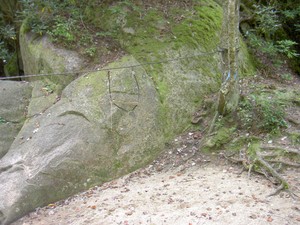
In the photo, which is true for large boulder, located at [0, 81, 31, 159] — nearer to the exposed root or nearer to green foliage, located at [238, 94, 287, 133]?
green foliage, located at [238, 94, 287, 133]

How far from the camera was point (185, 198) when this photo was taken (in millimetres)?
5055

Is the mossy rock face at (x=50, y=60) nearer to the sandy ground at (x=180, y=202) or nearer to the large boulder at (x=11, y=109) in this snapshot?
the large boulder at (x=11, y=109)

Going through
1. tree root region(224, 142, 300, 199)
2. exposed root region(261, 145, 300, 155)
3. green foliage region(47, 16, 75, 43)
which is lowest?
tree root region(224, 142, 300, 199)

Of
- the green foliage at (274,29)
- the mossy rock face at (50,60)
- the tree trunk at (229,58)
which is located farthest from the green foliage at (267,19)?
the mossy rock face at (50,60)

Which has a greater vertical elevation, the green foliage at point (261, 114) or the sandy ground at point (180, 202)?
the green foliage at point (261, 114)

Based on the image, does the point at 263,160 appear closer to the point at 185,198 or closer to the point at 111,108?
the point at 185,198

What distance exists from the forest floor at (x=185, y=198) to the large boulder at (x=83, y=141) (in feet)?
0.83

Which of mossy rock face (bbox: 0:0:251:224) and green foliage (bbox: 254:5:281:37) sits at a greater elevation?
green foliage (bbox: 254:5:281:37)

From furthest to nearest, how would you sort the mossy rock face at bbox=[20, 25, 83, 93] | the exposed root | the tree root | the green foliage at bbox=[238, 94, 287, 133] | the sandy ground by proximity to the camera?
the mossy rock face at bbox=[20, 25, 83, 93] → the green foliage at bbox=[238, 94, 287, 133] → the exposed root → the tree root → the sandy ground

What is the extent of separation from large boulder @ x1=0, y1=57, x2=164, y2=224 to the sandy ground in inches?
10.8

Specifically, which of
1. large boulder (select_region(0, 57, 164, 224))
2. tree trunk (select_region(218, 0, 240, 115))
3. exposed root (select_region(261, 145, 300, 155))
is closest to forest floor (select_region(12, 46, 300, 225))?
exposed root (select_region(261, 145, 300, 155))

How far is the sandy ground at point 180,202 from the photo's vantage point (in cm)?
439

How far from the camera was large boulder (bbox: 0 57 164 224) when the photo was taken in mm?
5836

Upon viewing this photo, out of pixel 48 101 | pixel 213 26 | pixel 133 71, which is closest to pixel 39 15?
pixel 48 101
